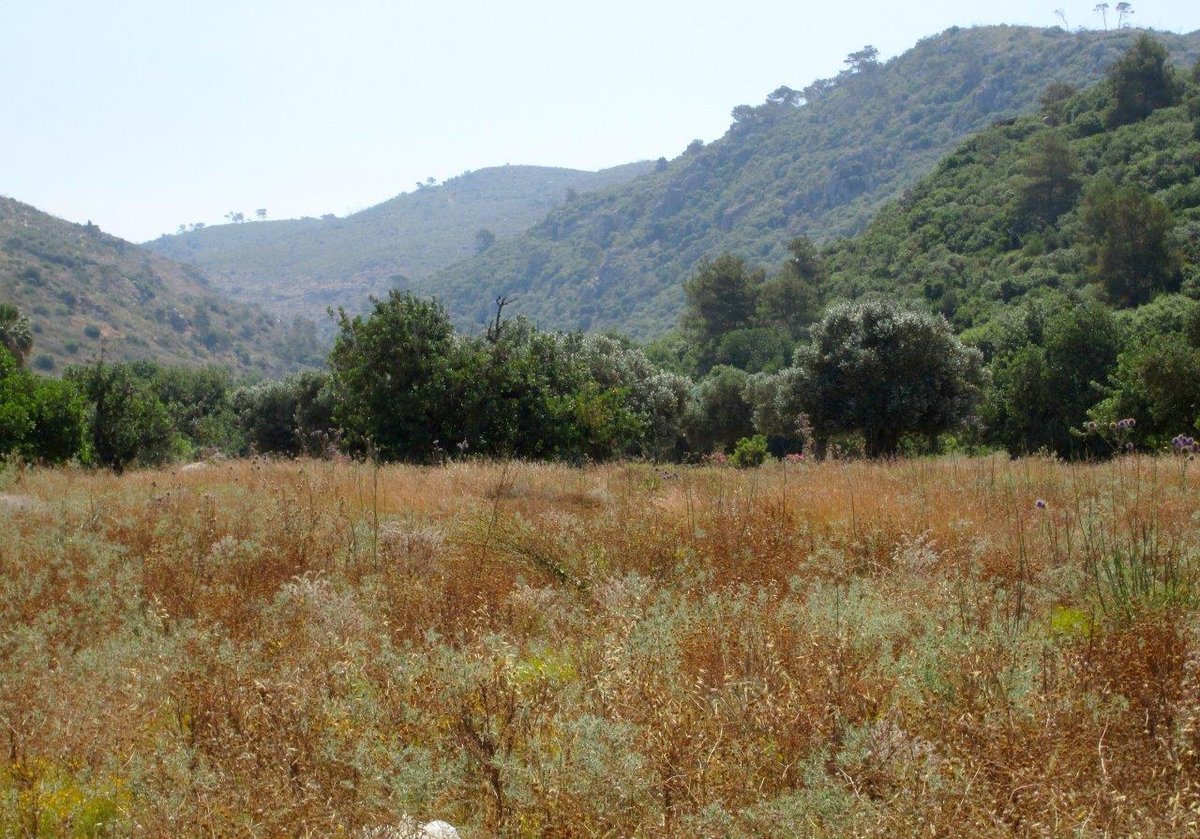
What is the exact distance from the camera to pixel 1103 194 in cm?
5269

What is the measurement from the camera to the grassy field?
10.2ft

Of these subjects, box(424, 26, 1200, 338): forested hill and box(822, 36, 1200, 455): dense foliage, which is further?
box(424, 26, 1200, 338): forested hill

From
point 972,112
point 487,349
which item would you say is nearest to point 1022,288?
point 487,349

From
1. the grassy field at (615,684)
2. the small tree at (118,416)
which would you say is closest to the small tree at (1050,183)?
the small tree at (118,416)

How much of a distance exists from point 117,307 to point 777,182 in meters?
103

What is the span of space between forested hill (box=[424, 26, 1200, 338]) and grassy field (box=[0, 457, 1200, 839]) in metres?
107

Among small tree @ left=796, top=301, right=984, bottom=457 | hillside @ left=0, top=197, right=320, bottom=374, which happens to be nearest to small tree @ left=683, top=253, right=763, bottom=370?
small tree @ left=796, top=301, right=984, bottom=457

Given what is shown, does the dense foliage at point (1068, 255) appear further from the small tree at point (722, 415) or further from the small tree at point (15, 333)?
the small tree at point (15, 333)

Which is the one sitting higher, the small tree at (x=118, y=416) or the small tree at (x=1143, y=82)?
the small tree at (x=1143, y=82)

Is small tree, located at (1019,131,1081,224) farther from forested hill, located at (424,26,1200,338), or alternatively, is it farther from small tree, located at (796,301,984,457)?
forested hill, located at (424,26,1200,338)

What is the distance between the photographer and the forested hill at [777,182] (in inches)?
5187

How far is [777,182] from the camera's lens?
493ft

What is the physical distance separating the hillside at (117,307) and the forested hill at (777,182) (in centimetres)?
3241

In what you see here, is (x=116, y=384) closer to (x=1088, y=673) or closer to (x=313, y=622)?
(x=313, y=622)
